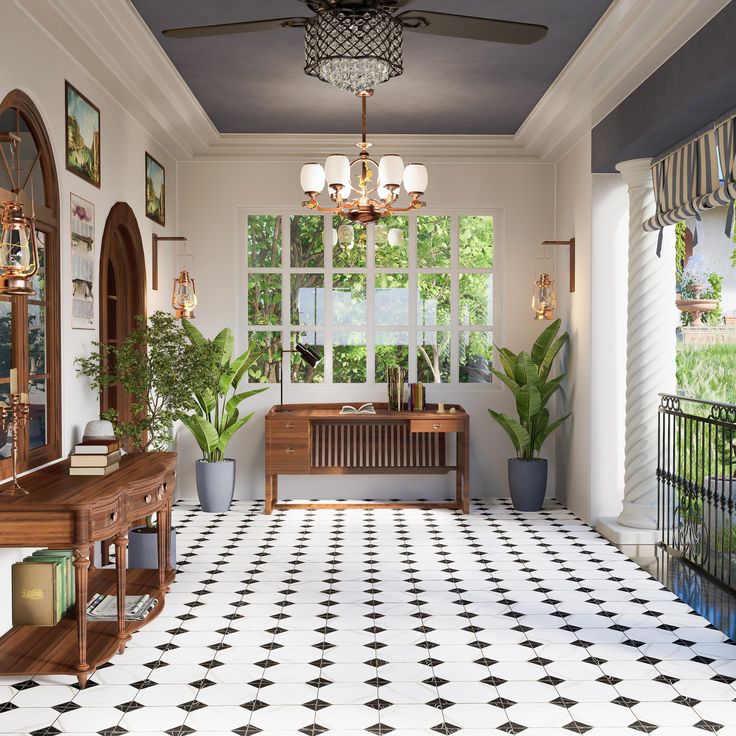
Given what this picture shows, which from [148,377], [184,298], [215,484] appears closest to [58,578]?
[148,377]

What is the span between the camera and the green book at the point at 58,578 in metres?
4.15

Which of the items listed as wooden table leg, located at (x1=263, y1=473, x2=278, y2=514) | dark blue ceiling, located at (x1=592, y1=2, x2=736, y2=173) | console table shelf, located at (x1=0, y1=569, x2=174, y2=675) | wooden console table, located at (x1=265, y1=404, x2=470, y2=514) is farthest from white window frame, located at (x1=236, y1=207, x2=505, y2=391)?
console table shelf, located at (x1=0, y1=569, x2=174, y2=675)

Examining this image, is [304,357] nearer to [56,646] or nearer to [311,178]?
[311,178]

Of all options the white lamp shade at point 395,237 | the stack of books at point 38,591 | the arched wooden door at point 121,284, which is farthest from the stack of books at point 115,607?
the white lamp shade at point 395,237

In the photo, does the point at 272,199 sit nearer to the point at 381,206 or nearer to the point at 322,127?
the point at 322,127

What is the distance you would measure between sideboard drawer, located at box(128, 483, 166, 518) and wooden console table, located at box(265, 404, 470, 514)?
112 inches

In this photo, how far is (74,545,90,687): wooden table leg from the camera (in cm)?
367

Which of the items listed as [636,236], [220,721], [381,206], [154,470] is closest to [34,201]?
[154,470]

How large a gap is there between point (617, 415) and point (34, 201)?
4.54 metres

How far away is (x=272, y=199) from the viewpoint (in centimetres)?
834

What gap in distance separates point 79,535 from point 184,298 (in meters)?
3.90

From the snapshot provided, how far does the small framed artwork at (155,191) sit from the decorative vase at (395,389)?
2.39 metres

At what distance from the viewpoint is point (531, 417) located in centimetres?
763

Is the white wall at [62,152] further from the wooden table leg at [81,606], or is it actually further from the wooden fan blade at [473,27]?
the wooden fan blade at [473,27]
